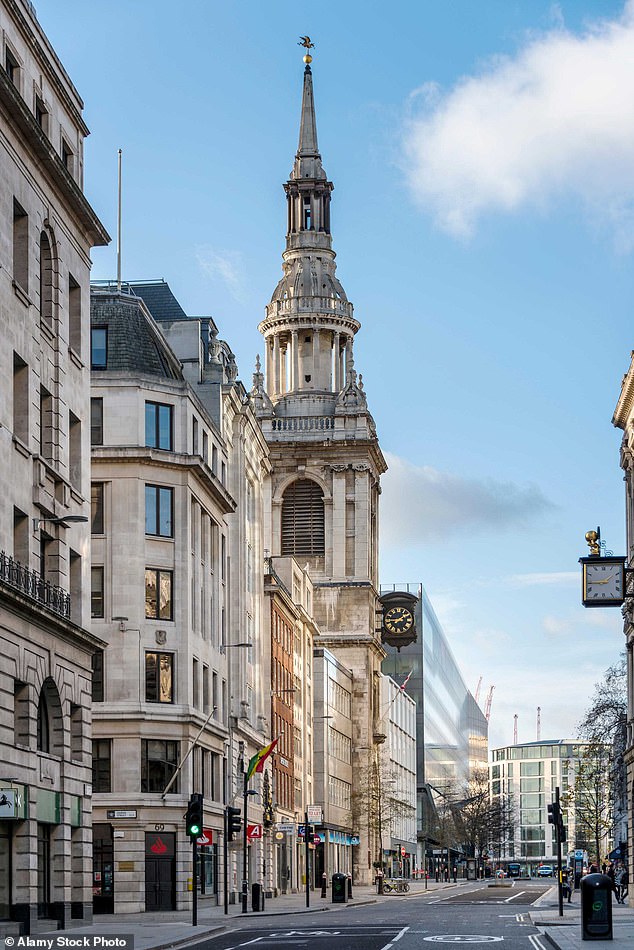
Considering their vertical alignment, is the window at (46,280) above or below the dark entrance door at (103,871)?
above

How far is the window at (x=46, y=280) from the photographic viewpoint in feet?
165

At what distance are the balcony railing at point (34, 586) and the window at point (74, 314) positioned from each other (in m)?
8.61

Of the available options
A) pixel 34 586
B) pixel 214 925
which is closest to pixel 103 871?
pixel 214 925

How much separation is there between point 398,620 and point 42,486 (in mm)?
131256

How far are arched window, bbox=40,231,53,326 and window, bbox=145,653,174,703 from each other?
26085 mm

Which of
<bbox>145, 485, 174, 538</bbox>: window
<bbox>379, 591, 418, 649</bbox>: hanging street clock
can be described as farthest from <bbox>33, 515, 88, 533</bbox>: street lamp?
<bbox>379, 591, 418, 649</bbox>: hanging street clock

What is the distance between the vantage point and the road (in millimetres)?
41594

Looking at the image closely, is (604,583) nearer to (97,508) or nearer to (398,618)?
(97,508)

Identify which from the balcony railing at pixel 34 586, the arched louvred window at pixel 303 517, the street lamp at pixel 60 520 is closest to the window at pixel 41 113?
the street lamp at pixel 60 520

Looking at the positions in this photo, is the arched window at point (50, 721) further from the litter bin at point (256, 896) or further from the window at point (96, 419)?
the window at point (96, 419)

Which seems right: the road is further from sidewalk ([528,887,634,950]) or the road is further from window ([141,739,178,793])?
window ([141,739,178,793])

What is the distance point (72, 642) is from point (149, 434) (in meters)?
26.4

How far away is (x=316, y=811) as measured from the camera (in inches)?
3479

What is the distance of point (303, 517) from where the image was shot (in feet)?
512
